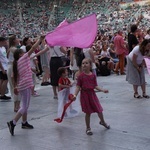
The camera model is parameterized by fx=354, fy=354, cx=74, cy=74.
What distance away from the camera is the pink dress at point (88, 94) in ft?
17.0

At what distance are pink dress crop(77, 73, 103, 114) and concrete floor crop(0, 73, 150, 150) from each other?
1.25ft

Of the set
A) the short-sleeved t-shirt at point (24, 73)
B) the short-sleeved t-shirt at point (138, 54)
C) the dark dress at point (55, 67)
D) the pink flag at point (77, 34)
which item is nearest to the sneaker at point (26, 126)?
the short-sleeved t-shirt at point (24, 73)

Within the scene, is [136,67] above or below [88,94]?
above

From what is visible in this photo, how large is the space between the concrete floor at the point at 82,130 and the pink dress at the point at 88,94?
0.38m

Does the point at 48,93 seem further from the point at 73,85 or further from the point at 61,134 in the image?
the point at 61,134

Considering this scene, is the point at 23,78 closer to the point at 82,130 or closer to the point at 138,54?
the point at 82,130

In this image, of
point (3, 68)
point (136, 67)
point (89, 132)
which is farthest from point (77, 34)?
point (3, 68)

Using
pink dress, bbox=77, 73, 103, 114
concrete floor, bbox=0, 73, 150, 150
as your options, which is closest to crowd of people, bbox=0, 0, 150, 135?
pink dress, bbox=77, 73, 103, 114

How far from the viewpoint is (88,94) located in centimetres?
522

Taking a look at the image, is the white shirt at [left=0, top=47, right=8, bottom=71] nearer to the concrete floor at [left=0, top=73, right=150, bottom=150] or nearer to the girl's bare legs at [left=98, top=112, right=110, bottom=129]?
the concrete floor at [left=0, top=73, right=150, bottom=150]

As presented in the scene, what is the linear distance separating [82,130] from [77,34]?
1.49 meters

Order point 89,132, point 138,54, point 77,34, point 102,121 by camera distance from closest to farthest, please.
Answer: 1. point 89,132
2. point 102,121
3. point 77,34
4. point 138,54

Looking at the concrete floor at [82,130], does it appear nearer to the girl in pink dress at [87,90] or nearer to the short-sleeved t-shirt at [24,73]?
the girl in pink dress at [87,90]

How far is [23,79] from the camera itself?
5641mm
